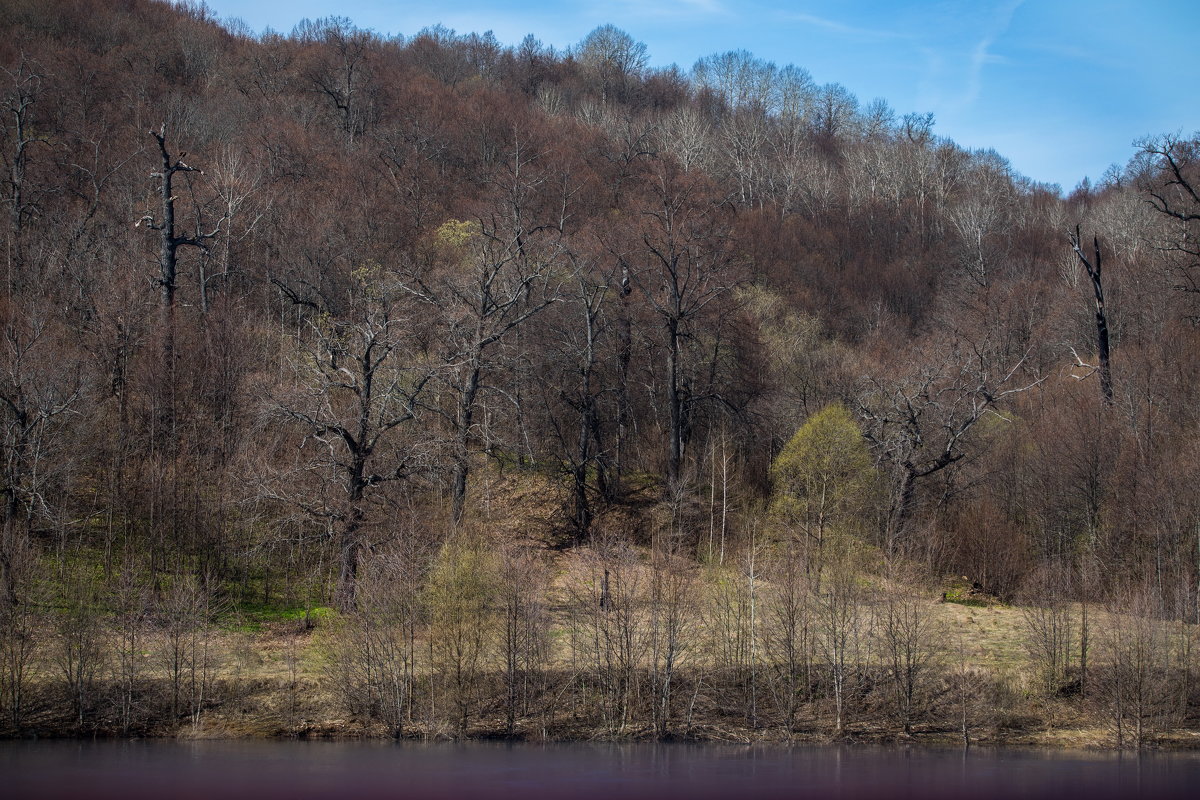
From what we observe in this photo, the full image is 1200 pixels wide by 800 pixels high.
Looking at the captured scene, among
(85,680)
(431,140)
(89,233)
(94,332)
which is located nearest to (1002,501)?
(85,680)

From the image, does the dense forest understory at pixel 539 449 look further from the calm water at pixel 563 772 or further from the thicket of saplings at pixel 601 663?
the calm water at pixel 563 772

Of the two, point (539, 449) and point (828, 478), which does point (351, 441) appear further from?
point (828, 478)

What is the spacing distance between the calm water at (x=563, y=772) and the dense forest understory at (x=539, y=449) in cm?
137

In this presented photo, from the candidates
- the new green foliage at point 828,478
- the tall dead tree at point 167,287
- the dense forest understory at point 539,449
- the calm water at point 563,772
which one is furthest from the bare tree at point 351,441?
the new green foliage at point 828,478

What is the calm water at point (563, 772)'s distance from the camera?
2225 cm

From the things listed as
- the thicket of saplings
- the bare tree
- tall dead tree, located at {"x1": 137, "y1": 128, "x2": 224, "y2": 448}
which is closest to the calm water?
the thicket of saplings

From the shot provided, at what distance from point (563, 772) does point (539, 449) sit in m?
22.4

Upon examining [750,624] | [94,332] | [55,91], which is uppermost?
[55,91]

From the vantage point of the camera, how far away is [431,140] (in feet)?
266

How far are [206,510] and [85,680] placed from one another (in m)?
9.89

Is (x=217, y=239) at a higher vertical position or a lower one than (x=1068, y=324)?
higher

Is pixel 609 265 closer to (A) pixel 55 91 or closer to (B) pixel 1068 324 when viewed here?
(B) pixel 1068 324

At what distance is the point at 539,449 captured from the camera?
45.3m

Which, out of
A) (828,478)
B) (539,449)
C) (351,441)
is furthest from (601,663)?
(539,449)
